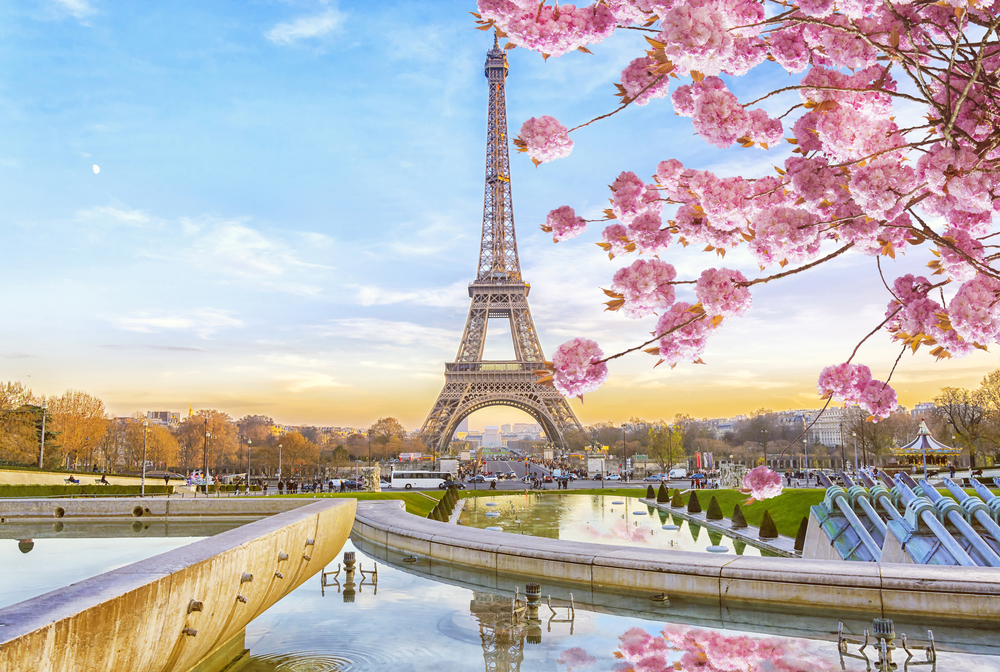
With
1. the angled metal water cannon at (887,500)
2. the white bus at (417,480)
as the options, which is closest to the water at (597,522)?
the angled metal water cannon at (887,500)

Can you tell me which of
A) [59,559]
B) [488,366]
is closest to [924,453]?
[59,559]

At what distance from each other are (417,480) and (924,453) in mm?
33132

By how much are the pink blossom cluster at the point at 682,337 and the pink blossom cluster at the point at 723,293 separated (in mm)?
210

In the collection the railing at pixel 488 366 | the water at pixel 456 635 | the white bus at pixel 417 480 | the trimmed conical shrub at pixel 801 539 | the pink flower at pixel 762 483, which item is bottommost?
the white bus at pixel 417 480

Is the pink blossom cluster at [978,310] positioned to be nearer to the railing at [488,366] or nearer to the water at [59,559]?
the water at [59,559]

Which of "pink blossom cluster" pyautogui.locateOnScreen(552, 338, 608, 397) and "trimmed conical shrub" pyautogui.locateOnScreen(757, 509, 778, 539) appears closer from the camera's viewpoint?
"pink blossom cluster" pyautogui.locateOnScreen(552, 338, 608, 397)

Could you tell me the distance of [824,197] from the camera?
390 cm

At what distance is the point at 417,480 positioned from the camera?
2015 inches

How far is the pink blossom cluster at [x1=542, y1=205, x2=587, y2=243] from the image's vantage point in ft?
16.1

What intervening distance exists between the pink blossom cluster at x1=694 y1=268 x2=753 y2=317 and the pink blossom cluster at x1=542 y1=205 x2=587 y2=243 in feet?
3.74

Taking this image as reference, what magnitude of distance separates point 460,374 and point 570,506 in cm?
3771

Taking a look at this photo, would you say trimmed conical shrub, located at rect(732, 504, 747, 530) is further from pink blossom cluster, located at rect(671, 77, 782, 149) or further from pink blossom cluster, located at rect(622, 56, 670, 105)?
pink blossom cluster, located at rect(671, 77, 782, 149)

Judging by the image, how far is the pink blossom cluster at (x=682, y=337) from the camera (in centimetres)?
425

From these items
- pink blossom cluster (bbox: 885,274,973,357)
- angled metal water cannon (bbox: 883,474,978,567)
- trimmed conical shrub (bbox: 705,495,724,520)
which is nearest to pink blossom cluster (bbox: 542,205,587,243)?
pink blossom cluster (bbox: 885,274,973,357)
